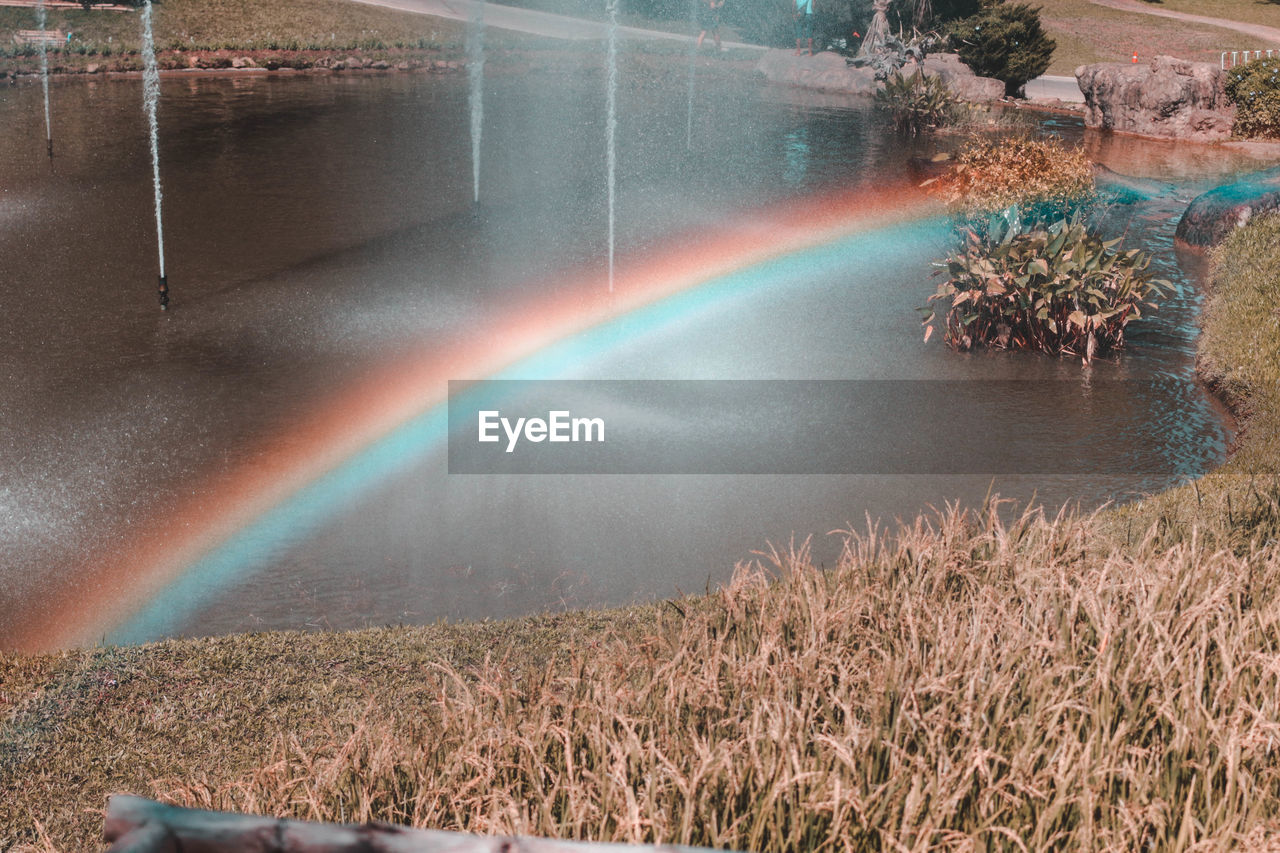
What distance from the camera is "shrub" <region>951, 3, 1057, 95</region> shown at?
28.4m

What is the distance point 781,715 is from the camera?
12.4ft

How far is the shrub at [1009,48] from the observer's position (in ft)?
93.2

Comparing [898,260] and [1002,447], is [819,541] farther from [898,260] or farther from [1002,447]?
[898,260]

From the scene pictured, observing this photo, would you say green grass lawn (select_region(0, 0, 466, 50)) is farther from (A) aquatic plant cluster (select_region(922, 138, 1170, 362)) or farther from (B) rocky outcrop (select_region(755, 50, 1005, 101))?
(A) aquatic plant cluster (select_region(922, 138, 1170, 362))

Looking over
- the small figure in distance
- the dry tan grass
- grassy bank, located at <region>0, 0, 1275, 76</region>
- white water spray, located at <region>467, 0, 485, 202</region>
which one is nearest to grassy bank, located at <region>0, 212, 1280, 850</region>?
the dry tan grass

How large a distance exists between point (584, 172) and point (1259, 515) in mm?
13550

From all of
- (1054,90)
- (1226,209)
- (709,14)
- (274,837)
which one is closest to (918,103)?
(1226,209)

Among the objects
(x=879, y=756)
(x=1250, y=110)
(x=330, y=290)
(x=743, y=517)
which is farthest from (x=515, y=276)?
(x=1250, y=110)

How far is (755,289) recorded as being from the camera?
12664 millimetres

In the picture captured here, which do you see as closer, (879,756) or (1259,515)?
(879,756)

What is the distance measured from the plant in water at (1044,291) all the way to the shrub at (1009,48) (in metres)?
19.4

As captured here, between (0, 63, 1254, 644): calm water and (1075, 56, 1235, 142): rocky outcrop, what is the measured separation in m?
3.64
